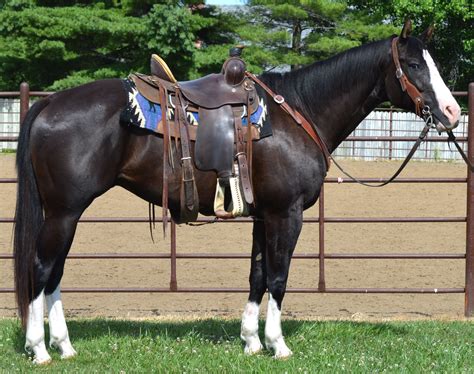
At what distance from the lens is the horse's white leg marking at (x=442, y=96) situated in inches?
172

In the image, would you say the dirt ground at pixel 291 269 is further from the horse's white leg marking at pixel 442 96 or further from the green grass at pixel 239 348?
the horse's white leg marking at pixel 442 96

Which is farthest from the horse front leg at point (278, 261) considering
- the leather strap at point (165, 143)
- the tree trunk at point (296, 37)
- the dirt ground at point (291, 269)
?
the tree trunk at point (296, 37)

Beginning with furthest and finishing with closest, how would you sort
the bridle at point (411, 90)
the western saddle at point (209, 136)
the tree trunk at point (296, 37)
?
1. the tree trunk at point (296, 37)
2. the bridle at point (411, 90)
3. the western saddle at point (209, 136)

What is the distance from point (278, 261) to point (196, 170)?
30.3 inches

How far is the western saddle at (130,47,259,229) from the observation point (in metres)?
4.31

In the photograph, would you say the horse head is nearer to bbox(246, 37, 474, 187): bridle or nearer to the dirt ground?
bbox(246, 37, 474, 187): bridle

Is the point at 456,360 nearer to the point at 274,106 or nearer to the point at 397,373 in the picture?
the point at 397,373

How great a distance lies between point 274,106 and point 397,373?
5.84ft

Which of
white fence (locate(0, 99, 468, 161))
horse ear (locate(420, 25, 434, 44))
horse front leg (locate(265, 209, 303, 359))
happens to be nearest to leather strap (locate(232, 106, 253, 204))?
horse front leg (locate(265, 209, 303, 359))

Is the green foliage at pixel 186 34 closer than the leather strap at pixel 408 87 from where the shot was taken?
No

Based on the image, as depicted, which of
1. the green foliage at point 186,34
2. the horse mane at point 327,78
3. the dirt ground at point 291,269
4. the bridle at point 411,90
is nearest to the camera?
the bridle at point 411,90

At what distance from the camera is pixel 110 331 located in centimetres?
515

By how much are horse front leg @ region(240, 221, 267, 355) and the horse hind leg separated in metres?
1.11

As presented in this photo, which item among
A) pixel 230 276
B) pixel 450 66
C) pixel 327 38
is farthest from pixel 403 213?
pixel 450 66
